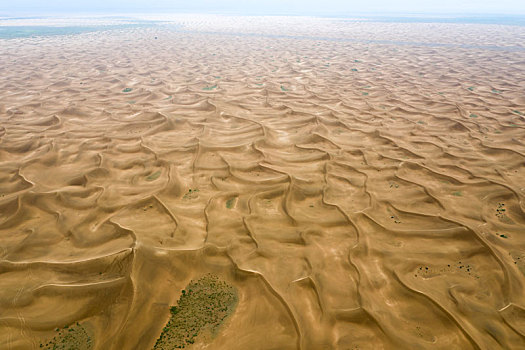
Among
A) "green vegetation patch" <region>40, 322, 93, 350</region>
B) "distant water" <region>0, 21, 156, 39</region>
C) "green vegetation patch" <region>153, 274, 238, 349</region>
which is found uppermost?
"distant water" <region>0, 21, 156, 39</region>

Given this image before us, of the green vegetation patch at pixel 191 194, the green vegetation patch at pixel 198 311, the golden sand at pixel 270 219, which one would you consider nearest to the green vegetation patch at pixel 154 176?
the golden sand at pixel 270 219

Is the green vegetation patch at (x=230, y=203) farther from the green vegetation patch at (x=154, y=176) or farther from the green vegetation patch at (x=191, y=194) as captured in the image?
the green vegetation patch at (x=154, y=176)

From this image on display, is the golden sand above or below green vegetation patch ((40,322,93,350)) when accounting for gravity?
above

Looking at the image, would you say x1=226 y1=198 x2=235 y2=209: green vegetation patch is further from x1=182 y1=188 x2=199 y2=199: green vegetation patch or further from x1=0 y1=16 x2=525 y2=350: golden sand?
x1=182 y1=188 x2=199 y2=199: green vegetation patch

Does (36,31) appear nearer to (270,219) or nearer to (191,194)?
(191,194)

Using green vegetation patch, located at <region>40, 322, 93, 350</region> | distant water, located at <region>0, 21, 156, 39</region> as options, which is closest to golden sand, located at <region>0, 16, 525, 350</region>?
green vegetation patch, located at <region>40, 322, 93, 350</region>

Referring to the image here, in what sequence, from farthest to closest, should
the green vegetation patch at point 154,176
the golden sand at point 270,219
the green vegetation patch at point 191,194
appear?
the green vegetation patch at point 154,176
the green vegetation patch at point 191,194
the golden sand at point 270,219
